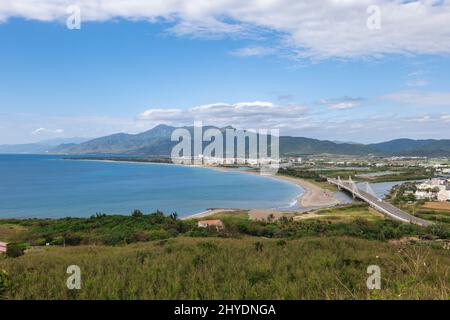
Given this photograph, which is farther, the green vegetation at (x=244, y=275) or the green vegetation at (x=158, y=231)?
the green vegetation at (x=158, y=231)

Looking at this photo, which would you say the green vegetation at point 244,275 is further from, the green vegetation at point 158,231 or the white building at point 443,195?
the white building at point 443,195

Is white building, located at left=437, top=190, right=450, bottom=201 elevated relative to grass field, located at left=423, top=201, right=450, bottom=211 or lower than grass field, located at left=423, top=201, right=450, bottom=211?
elevated

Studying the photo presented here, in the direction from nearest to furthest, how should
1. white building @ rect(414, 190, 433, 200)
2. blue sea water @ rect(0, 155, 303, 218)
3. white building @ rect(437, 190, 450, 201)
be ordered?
blue sea water @ rect(0, 155, 303, 218) → white building @ rect(437, 190, 450, 201) → white building @ rect(414, 190, 433, 200)

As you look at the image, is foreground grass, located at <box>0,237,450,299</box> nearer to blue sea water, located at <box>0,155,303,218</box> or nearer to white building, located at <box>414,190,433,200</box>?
blue sea water, located at <box>0,155,303,218</box>

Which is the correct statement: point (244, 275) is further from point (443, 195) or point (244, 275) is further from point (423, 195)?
point (423, 195)

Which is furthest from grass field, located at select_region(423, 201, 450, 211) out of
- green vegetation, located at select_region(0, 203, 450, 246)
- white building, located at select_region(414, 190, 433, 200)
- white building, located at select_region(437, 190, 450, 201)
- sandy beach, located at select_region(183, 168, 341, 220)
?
green vegetation, located at select_region(0, 203, 450, 246)

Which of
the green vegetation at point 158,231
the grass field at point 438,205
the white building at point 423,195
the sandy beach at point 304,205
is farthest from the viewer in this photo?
the white building at point 423,195

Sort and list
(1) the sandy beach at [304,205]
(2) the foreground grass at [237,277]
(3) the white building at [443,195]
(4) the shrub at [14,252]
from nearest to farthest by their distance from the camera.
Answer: (2) the foreground grass at [237,277] < (4) the shrub at [14,252] < (1) the sandy beach at [304,205] < (3) the white building at [443,195]

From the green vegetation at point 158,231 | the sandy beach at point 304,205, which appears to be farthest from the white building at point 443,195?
the green vegetation at point 158,231

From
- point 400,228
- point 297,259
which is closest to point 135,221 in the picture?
point 400,228

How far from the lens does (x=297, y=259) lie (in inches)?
266

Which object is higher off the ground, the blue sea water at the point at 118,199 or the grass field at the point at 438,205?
the grass field at the point at 438,205

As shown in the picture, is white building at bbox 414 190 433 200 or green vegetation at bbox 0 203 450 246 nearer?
green vegetation at bbox 0 203 450 246
